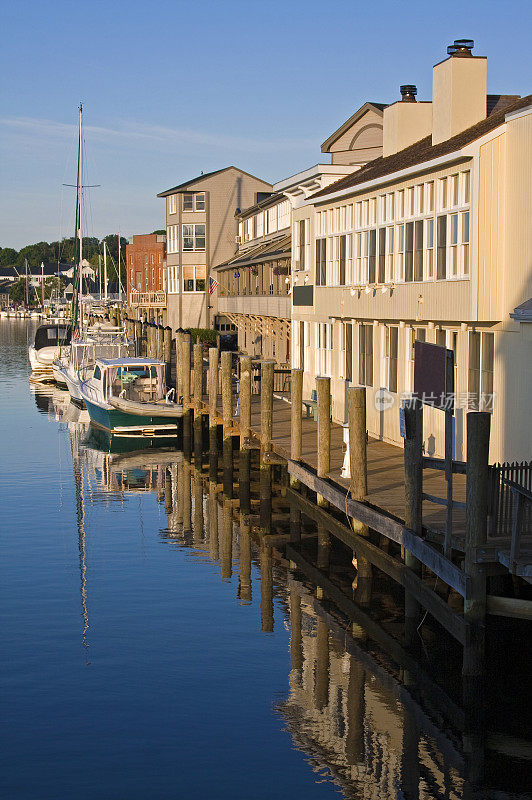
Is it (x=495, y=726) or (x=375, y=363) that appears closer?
(x=495, y=726)

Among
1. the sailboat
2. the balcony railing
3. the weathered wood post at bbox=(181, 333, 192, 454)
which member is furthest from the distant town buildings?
the balcony railing

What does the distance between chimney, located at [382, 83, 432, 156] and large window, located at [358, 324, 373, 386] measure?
656 cm

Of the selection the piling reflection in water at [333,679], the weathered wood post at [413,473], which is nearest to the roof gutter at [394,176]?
the weathered wood post at [413,473]

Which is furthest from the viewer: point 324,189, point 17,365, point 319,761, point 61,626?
point 17,365

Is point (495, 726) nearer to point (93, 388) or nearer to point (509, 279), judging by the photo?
point (509, 279)

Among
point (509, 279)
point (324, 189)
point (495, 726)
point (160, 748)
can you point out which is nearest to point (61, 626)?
point (160, 748)

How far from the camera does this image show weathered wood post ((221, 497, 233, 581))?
22594 millimetres

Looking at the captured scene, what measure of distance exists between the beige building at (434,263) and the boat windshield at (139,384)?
7.92 m

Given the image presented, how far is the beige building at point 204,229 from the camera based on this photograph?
3273 inches

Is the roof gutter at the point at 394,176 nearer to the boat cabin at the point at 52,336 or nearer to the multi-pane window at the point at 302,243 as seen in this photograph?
the multi-pane window at the point at 302,243

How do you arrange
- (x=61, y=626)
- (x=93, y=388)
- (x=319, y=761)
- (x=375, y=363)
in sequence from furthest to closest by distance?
(x=93, y=388), (x=375, y=363), (x=61, y=626), (x=319, y=761)

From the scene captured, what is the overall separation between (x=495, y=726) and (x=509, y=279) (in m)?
9.28

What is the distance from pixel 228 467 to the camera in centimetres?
3212

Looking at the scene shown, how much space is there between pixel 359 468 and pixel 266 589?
11.5 ft
